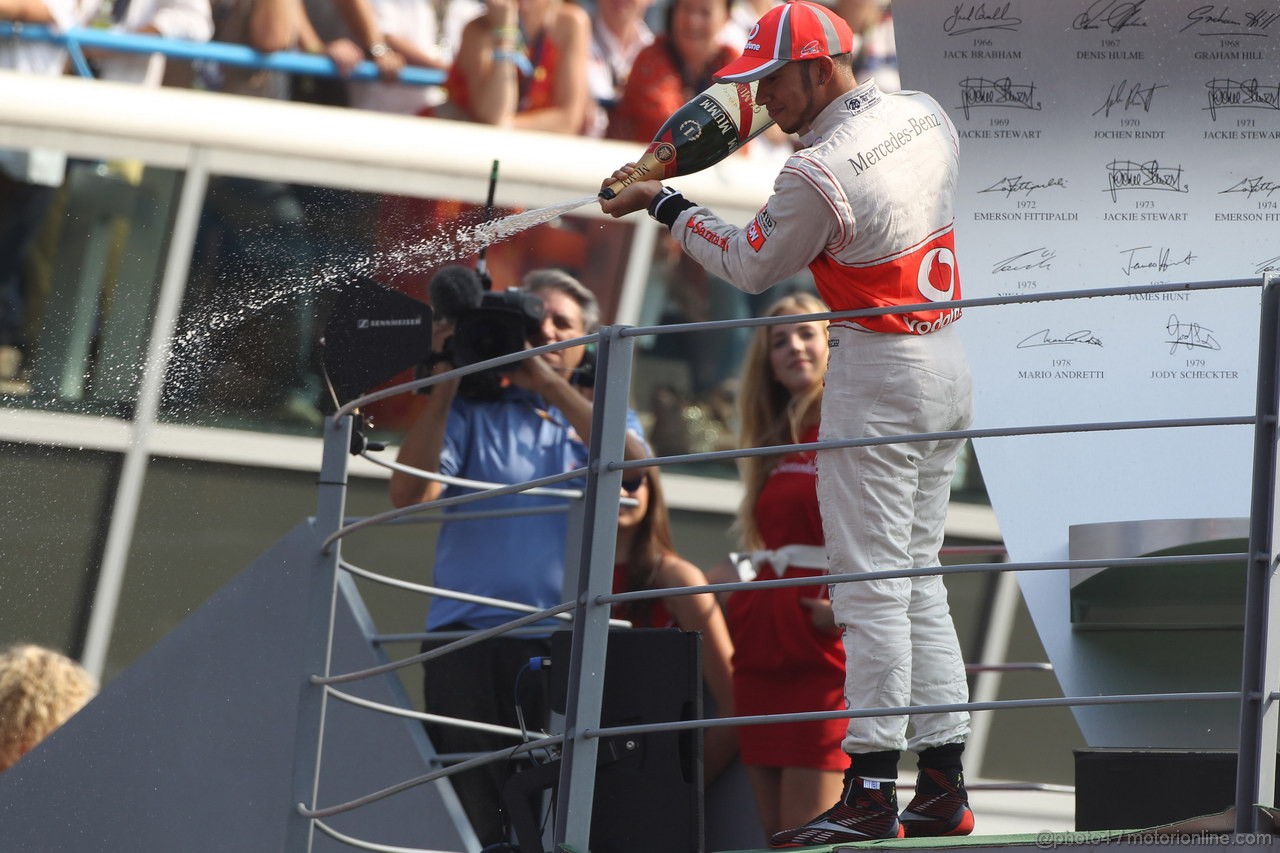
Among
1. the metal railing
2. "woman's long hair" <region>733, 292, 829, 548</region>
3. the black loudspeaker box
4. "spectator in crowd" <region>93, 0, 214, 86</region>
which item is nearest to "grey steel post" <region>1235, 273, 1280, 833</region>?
the metal railing

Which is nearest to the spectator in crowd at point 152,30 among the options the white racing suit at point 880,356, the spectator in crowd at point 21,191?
the spectator in crowd at point 21,191

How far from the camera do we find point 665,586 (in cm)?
473

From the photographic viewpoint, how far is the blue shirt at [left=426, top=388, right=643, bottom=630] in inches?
183

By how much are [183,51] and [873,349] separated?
4.51 meters

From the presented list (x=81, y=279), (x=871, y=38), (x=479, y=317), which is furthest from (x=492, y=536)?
(x=871, y=38)

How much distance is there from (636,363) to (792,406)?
9.73 feet

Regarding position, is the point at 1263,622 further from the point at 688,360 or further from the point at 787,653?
the point at 688,360

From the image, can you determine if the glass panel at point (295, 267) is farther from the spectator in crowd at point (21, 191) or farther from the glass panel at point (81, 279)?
the spectator in crowd at point (21, 191)

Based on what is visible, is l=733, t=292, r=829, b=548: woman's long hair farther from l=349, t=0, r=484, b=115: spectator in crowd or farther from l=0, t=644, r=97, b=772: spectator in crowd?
l=349, t=0, r=484, b=115: spectator in crowd

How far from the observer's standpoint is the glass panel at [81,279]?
22.5 ft

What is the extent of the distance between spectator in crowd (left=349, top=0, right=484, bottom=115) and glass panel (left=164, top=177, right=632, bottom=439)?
0.45m

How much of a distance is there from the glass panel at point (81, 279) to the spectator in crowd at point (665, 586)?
2.96 m

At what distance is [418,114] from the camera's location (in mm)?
7445

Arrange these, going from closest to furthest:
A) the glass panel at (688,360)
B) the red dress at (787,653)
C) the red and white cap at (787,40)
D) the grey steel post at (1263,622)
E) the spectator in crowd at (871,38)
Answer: the grey steel post at (1263,622) → the red and white cap at (787,40) → the red dress at (787,653) → the glass panel at (688,360) → the spectator in crowd at (871,38)
